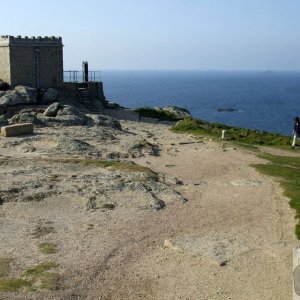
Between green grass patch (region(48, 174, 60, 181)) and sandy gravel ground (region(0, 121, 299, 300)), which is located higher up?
green grass patch (region(48, 174, 60, 181))

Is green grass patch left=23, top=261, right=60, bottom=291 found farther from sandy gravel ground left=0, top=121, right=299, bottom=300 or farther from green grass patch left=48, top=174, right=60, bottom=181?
green grass patch left=48, top=174, right=60, bottom=181

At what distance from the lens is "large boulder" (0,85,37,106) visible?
151 ft

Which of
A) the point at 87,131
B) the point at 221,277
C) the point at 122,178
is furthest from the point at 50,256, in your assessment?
the point at 87,131

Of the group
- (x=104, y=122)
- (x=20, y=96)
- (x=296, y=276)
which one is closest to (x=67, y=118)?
(x=104, y=122)

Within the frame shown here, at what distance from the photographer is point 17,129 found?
1465 inches

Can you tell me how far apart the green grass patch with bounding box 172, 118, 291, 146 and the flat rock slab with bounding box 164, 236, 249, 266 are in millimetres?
24672

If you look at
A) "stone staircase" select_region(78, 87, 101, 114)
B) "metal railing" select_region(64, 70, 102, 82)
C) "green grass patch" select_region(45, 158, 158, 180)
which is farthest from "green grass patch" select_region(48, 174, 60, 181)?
"metal railing" select_region(64, 70, 102, 82)

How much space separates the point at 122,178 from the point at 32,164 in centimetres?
598

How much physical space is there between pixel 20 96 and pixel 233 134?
2079 cm

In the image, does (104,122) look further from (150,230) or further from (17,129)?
(150,230)

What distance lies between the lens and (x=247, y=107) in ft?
435

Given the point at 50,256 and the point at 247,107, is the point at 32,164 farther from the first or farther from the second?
the point at 247,107

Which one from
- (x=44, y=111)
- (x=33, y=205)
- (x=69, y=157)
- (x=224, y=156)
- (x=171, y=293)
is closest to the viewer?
(x=171, y=293)

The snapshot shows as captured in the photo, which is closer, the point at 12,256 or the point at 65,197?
the point at 12,256
